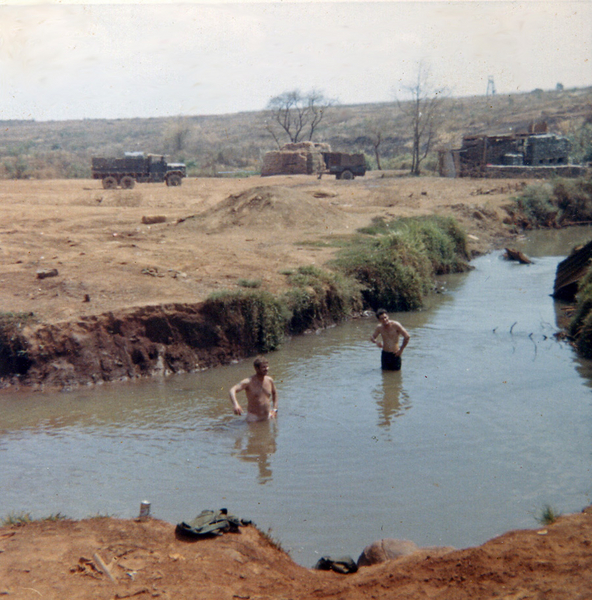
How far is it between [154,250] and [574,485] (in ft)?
35.8

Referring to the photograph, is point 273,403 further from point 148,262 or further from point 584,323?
point 584,323

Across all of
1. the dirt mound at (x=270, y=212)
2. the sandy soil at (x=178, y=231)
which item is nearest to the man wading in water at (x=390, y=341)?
the sandy soil at (x=178, y=231)

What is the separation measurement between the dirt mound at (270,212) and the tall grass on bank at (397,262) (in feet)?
6.71

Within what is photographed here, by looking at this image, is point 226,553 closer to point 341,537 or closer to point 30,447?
point 341,537

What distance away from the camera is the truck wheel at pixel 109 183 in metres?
30.2

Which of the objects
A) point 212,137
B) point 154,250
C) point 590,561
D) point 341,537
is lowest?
point 341,537

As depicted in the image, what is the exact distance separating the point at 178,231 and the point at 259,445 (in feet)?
41.2

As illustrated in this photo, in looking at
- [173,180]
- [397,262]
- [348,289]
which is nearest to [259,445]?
[348,289]

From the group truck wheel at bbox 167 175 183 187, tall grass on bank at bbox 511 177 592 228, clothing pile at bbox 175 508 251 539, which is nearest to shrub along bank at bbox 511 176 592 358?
tall grass on bank at bbox 511 177 592 228

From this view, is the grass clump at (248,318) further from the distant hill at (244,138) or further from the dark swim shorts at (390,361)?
the distant hill at (244,138)

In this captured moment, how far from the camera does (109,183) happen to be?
99.4 feet

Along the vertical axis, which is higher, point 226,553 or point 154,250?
point 154,250

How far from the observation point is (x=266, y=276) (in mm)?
14023

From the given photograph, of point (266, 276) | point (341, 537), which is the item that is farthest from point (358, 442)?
point (266, 276)
